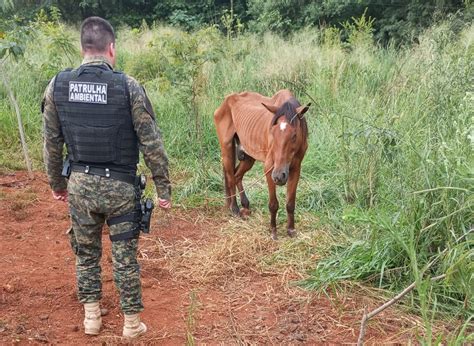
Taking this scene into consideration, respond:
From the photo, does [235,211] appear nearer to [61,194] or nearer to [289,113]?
[289,113]

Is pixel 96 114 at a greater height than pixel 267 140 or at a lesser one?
greater

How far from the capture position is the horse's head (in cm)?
431

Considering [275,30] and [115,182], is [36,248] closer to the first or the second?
[115,182]

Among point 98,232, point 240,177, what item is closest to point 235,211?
point 240,177

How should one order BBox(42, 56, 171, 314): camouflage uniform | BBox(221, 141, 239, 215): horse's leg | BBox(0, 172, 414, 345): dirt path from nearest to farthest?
BBox(42, 56, 171, 314): camouflage uniform, BBox(0, 172, 414, 345): dirt path, BBox(221, 141, 239, 215): horse's leg

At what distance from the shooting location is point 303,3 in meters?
16.0

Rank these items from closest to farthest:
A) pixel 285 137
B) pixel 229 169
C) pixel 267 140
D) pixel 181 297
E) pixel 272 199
A: pixel 181 297 < pixel 285 137 < pixel 272 199 < pixel 267 140 < pixel 229 169

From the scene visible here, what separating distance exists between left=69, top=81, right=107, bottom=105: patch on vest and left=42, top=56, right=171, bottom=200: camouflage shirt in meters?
0.16

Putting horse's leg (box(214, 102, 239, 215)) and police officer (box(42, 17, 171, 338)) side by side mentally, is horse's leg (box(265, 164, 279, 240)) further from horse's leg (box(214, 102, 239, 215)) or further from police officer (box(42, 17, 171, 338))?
police officer (box(42, 17, 171, 338))

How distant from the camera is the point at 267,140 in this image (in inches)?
195

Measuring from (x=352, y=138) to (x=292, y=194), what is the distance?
1161 mm

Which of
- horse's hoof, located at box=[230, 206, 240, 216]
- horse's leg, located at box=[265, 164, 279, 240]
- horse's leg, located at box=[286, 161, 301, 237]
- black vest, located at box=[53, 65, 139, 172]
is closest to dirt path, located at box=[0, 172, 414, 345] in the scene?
horse's leg, located at box=[265, 164, 279, 240]

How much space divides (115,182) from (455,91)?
270 cm

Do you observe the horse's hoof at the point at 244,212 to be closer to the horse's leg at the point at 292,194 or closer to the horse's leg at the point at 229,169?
the horse's leg at the point at 229,169
